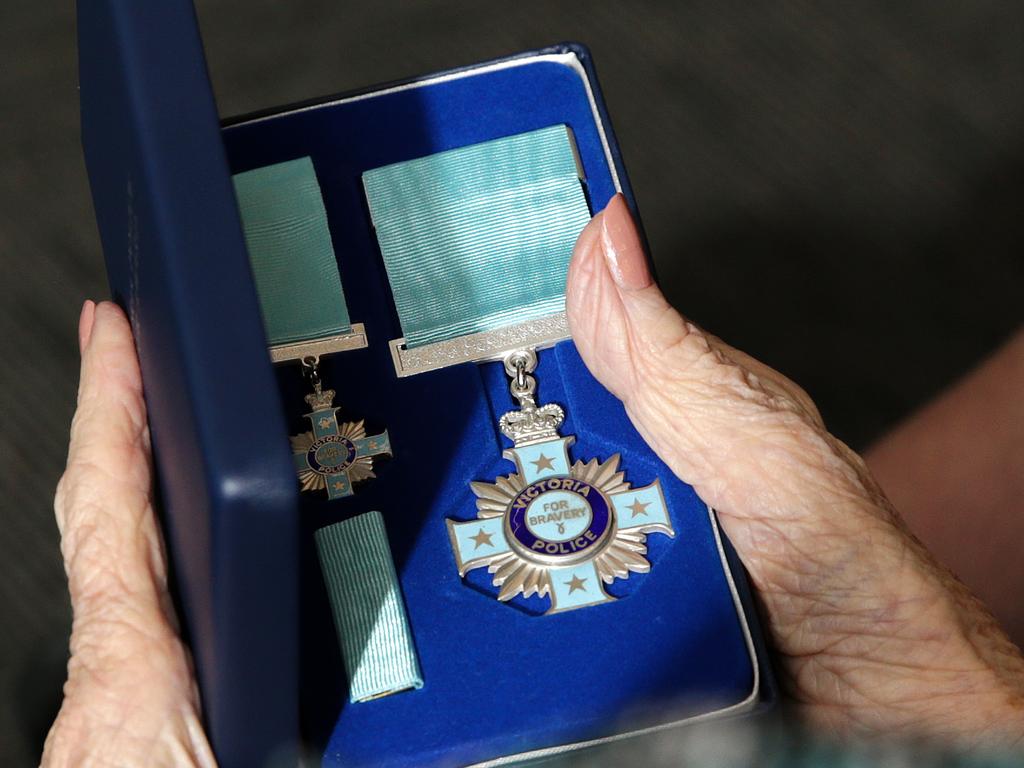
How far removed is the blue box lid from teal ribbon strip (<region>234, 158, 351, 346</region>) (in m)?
0.19

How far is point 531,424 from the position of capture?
1.16m

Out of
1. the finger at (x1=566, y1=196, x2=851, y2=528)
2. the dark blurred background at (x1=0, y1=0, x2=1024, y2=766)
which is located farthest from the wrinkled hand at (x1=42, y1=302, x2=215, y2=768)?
the dark blurred background at (x1=0, y1=0, x2=1024, y2=766)

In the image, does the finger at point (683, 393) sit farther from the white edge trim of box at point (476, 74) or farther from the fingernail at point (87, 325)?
the fingernail at point (87, 325)

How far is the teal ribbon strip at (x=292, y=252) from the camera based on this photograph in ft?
3.86

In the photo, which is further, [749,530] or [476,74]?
[476,74]

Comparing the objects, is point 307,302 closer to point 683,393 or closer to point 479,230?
point 479,230

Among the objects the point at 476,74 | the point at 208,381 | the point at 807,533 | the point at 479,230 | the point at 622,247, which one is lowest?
the point at 807,533

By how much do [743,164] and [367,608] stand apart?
1493 millimetres

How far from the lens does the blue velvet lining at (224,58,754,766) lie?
3.41ft

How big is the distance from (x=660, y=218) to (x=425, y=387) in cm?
119

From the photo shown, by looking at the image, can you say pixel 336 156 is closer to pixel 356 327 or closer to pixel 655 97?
pixel 356 327

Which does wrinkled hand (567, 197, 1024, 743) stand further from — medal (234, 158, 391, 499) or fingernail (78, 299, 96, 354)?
fingernail (78, 299, 96, 354)

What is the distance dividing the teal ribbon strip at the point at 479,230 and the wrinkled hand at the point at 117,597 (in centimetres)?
26

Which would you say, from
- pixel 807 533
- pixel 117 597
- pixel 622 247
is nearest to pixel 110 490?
pixel 117 597
